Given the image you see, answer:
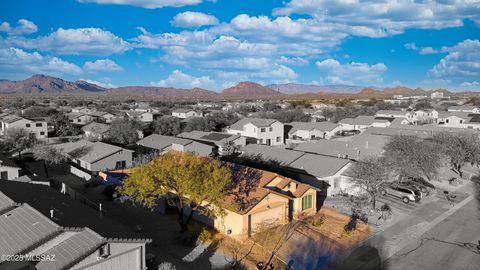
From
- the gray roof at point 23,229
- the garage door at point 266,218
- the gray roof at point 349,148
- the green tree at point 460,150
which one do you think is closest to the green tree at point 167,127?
the gray roof at point 349,148

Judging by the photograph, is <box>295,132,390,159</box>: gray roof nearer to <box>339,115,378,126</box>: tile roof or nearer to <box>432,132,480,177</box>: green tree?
<box>432,132,480,177</box>: green tree

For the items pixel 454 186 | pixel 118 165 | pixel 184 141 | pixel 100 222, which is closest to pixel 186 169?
pixel 100 222

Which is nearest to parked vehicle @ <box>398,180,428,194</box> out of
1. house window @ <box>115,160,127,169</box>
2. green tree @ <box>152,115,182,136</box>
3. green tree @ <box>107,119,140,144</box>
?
house window @ <box>115,160,127,169</box>

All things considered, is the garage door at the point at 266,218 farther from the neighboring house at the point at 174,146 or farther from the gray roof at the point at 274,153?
the neighboring house at the point at 174,146

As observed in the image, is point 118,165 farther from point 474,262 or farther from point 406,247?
point 474,262

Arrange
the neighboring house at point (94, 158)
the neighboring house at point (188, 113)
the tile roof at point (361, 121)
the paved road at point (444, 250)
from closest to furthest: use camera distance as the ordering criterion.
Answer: the paved road at point (444, 250) < the neighboring house at point (94, 158) < the tile roof at point (361, 121) < the neighboring house at point (188, 113)

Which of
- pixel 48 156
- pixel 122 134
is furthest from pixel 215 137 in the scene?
pixel 48 156
